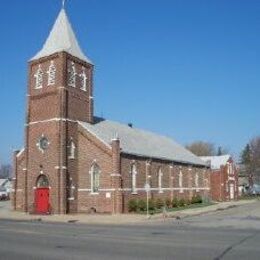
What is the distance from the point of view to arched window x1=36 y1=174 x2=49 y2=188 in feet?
150

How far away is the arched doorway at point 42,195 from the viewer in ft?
148

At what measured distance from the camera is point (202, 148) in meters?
137

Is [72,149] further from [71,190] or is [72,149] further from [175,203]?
[175,203]

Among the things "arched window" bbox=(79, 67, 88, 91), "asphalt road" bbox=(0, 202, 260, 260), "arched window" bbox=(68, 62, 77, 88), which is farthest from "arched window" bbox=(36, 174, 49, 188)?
"asphalt road" bbox=(0, 202, 260, 260)

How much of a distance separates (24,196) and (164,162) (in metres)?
16.5

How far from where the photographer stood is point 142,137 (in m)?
58.1

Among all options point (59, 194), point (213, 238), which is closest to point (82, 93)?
point (59, 194)

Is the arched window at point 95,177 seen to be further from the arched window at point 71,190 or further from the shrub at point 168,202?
the shrub at point 168,202

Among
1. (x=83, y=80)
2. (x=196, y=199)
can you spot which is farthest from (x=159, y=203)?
(x=83, y=80)

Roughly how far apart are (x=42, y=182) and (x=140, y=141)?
44.9 feet

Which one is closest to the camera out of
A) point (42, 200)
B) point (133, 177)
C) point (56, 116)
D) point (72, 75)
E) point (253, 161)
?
point (56, 116)

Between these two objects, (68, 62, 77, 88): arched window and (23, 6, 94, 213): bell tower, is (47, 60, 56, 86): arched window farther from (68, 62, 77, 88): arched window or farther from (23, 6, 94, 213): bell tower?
(68, 62, 77, 88): arched window

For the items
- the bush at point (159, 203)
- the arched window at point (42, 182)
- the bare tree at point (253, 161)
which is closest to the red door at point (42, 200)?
the arched window at point (42, 182)

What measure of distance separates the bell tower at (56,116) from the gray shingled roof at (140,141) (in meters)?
2.22
